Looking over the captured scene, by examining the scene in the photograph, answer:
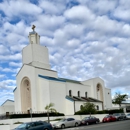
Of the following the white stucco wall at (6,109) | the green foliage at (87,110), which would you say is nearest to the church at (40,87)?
the green foliage at (87,110)

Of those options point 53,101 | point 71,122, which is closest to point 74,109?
point 53,101

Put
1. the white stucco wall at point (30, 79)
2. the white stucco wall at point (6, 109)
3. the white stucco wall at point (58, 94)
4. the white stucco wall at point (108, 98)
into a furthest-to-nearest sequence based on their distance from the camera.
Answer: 1. the white stucco wall at point (108, 98)
2. the white stucco wall at point (6, 109)
3. the white stucco wall at point (30, 79)
4. the white stucco wall at point (58, 94)

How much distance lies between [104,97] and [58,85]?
18717 mm

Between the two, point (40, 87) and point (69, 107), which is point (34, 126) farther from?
point (69, 107)

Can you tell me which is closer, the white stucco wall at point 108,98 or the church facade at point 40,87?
the church facade at point 40,87

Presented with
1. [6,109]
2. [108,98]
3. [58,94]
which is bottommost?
[6,109]

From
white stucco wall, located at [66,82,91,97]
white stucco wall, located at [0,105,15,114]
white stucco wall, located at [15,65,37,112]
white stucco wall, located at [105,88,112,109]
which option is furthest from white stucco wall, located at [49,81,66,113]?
white stucco wall, located at [105,88,112,109]

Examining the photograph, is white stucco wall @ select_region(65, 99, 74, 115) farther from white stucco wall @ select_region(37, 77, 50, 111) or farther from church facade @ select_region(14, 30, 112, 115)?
white stucco wall @ select_region(37, 77, 50, 111)

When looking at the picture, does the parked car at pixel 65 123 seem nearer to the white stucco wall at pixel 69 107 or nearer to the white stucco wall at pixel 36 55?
the white stucco wall at pixel 69 107

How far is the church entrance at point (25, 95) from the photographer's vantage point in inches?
1908

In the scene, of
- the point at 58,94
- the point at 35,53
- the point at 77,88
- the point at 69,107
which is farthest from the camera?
the point at 77,88

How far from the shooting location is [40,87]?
153 ft

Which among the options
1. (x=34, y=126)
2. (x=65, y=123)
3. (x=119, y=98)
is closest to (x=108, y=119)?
(x=65, y=123)

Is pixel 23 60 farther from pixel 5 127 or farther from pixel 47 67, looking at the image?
pixel 5 127
